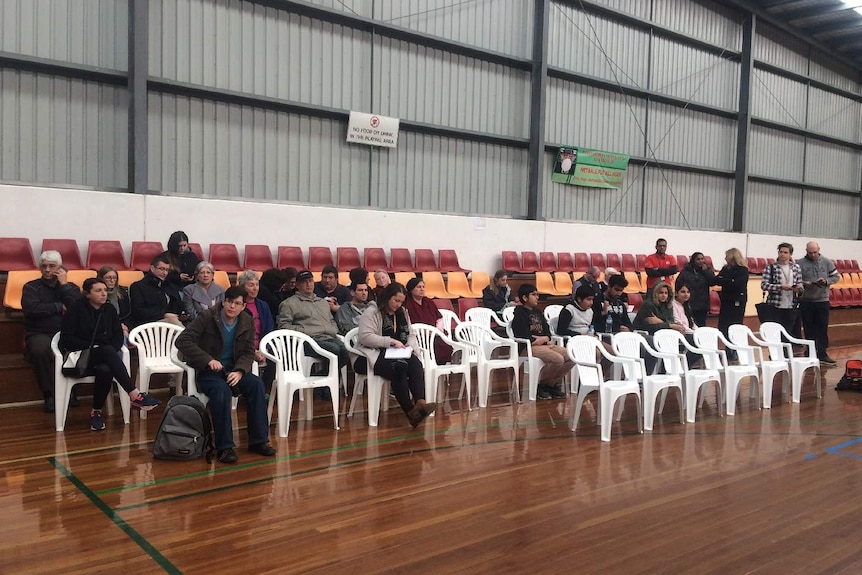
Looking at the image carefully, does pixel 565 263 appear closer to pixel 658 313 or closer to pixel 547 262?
pixel 547 262

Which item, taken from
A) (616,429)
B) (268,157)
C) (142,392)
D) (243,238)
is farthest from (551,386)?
(268,157)

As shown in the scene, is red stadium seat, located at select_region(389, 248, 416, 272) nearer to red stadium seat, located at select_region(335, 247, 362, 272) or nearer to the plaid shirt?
red stadium seat, located at select_region(335, 247, 362, 272)

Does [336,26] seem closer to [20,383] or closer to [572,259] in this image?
[572,259]

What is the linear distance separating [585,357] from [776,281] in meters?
3.90

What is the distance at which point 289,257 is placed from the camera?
8.43 meters

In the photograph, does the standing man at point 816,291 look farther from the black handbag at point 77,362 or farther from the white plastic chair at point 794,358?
the black handbag at point 77,362

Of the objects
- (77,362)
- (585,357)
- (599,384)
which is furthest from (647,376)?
(77,362)

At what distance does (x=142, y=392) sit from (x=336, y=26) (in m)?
6.07

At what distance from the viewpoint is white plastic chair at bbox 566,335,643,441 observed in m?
5.04

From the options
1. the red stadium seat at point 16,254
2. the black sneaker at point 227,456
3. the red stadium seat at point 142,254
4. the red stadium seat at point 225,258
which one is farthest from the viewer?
the red stadium seat at point 225,258

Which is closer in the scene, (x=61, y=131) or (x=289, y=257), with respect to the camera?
(x=61, y=131)

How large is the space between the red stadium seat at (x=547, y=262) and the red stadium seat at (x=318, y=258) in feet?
12.1

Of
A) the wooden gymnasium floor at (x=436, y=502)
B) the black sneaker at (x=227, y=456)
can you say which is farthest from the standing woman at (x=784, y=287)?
the black sneaker at (x=227, y=456)

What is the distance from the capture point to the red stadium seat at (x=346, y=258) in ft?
29.1
